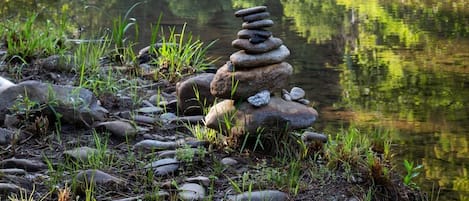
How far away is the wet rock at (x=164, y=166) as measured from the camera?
3.65 m

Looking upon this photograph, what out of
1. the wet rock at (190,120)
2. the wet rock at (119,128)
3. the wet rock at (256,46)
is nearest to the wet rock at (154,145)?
the wet rock at (119,128)

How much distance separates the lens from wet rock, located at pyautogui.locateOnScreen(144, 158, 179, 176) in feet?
12.0

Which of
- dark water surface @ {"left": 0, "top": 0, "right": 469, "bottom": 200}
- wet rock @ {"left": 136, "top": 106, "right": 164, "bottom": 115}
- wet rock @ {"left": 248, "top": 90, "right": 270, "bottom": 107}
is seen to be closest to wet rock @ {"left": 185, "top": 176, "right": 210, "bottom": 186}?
wet rock @ {"left": 248, "top": 90, "right": 270, "bottom": 107}

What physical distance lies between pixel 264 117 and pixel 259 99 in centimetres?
11

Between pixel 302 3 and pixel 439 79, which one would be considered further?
pixel 302 3

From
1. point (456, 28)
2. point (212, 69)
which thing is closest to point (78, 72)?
point (212, 69)

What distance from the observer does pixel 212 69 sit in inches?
248

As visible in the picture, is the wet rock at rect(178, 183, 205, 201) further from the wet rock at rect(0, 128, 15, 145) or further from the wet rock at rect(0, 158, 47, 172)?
the wet rock at rect(0, 128, 15, 145)

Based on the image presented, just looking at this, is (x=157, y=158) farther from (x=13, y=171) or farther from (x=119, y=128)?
(x=13, y=171)

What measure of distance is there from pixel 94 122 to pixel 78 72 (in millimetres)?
1321

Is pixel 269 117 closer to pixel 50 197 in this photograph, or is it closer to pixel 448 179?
pixel 50 197

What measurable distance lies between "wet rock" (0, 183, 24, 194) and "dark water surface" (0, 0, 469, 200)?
2.81m

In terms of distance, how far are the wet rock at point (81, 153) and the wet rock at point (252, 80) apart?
0.85 meters

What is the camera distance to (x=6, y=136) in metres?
3.96
